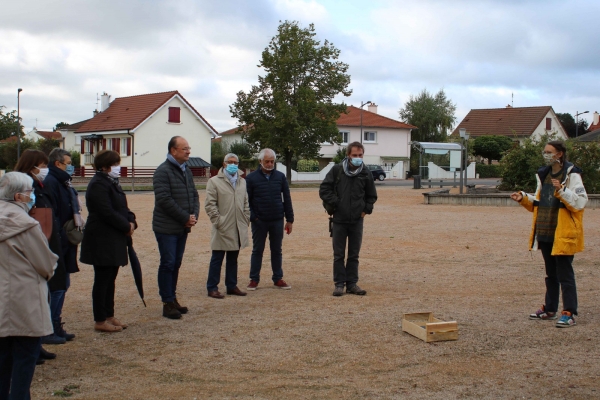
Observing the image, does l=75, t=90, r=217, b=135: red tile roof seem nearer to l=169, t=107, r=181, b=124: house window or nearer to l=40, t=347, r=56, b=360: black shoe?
l=169, t=107, r=181, b=124: house window

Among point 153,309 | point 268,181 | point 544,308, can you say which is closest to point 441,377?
point 544,308

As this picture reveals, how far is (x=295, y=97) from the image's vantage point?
48.0m

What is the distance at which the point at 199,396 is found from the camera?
4.74 meters

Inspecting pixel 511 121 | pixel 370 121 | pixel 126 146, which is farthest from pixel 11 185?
pixel 511 121

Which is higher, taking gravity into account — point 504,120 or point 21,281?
point 504,120

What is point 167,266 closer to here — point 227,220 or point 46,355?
point 227,220

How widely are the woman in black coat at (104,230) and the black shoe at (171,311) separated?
595 millimetres

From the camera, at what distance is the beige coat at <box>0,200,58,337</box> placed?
4.02 metres

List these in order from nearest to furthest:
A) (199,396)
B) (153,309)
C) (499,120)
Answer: (199,396) → (153,309) → (499,120)

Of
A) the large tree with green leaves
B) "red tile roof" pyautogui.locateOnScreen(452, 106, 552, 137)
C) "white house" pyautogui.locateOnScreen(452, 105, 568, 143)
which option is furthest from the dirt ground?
"red tile roof" pyautogui.locateOnScreen(452, 106, 552, 137)

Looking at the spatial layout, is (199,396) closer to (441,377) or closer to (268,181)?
(441,377)

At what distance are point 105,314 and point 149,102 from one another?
5028cm

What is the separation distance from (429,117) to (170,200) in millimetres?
71165

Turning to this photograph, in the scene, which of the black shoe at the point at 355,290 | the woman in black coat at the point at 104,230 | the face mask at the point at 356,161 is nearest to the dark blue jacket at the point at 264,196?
the face mask at the point at 356,161
